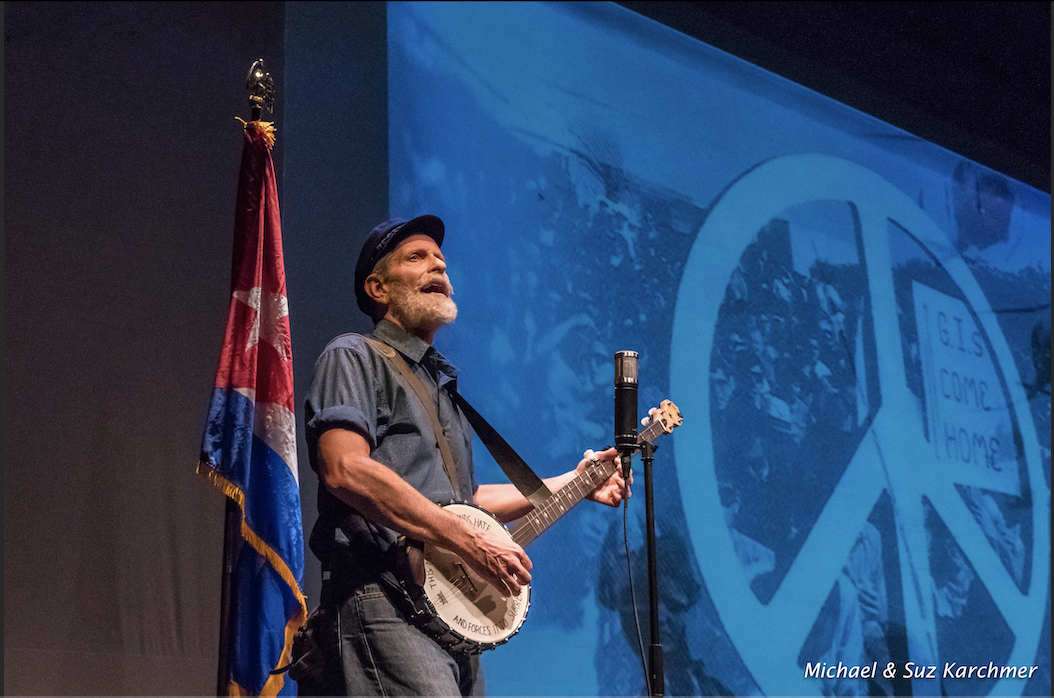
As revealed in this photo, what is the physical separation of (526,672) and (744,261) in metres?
2.18

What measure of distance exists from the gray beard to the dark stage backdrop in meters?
0.83

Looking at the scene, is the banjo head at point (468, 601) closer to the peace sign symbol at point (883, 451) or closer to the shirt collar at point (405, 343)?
the shirt collar at point (405, 343)

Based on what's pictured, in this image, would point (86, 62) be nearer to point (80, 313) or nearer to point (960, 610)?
point (80, 313)

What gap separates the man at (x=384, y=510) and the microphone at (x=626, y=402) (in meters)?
0.41

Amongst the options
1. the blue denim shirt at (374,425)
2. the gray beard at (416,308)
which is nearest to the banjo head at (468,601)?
the blue denim shirt at (374,425)

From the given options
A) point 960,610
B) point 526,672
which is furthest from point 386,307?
point 960,610

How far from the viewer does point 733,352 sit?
4.48 metres

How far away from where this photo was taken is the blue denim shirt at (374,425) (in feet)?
7.76

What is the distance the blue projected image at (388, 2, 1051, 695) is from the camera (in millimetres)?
3801

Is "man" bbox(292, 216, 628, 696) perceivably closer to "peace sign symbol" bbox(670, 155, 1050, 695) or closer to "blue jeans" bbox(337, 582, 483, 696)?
"blue jeans" bbox(337, 582, 483, 696)

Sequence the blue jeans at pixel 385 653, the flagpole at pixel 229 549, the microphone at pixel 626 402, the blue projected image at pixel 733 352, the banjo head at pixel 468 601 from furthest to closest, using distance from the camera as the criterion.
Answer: the blue projected image at pixel 733 352
the flagpole at pixel 229 549
the microphone at pixel 626 402
the banjo head at pixel 468 601
the blue jeans at pixel 385 653

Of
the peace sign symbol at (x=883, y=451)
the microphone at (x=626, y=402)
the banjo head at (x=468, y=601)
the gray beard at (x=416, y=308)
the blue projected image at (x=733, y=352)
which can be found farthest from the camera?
the peace sign symbol at (x=883, y=451)

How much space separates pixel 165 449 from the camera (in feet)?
10.9

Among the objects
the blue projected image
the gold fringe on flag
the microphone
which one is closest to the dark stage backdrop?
the blue projected image
